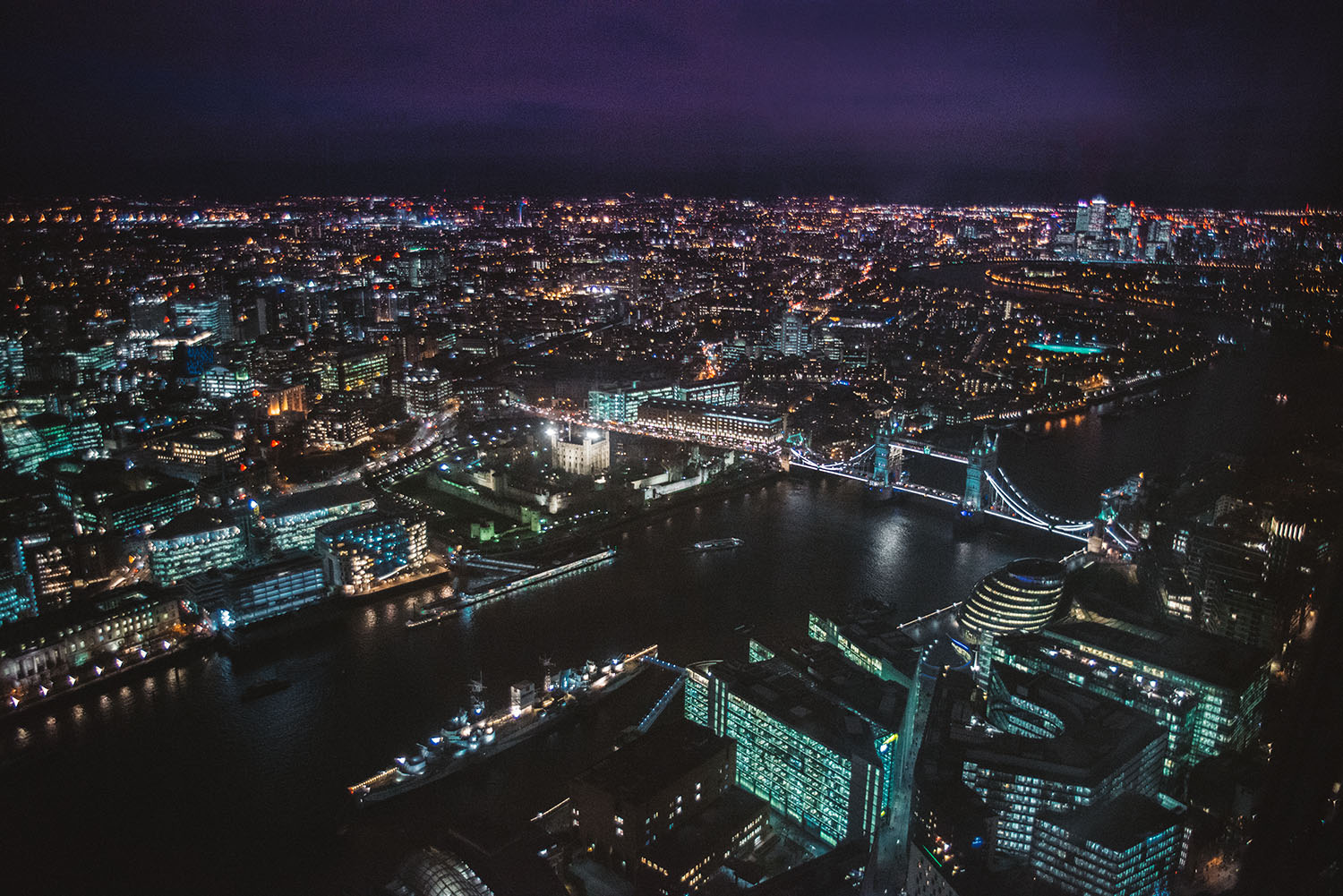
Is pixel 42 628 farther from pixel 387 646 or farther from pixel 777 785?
pixel 777 785

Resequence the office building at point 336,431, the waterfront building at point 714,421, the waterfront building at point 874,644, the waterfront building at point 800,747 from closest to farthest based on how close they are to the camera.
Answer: the waterfront building at point 800,747
the waterfront building at point 874,644
the office building at point 336,431
the waterfront building at point 714,421

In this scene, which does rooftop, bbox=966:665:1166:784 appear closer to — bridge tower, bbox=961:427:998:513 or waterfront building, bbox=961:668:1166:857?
waterfront building, bbox=961:668:1166:857

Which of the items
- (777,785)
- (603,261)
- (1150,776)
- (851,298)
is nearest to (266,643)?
(777,785)

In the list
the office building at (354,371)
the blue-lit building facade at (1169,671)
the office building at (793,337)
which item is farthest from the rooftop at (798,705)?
the office building at (793,337)

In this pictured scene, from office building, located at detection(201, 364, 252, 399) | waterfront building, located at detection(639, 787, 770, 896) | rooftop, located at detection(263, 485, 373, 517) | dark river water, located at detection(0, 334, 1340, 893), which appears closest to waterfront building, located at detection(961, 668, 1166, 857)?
waterfront building, located at detection(639, 787, 770, 896)

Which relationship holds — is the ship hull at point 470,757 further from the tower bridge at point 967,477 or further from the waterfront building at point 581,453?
the tower bridge at point 967,477

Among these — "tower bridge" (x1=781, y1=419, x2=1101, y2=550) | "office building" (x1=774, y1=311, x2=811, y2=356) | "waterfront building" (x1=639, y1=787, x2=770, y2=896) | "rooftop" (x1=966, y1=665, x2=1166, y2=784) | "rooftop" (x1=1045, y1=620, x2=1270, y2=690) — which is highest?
"office building" (x1=774, y1=311, x2=811, y2=356)
